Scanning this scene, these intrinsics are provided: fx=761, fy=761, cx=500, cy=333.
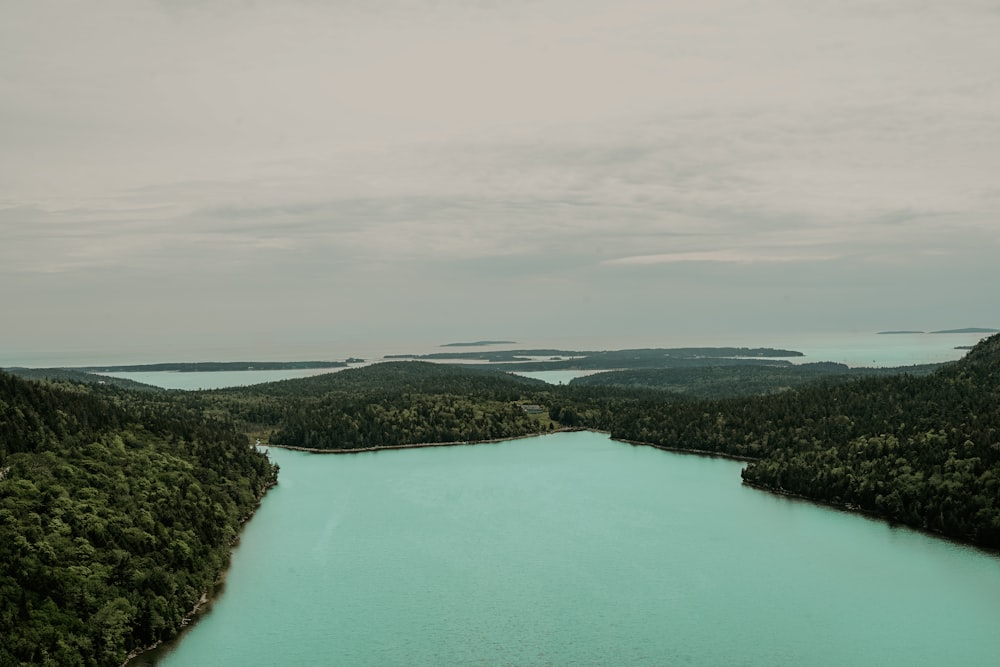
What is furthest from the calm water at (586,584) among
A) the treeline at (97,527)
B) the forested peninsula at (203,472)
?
the forested peninsula at (203,472)

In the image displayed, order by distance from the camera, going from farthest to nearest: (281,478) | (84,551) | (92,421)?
1. (281,478)
2. (92,421)
3. (84,551)

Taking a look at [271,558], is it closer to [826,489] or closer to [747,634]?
[747,634]

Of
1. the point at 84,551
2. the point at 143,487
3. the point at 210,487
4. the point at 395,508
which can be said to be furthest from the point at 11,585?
the point at 395,508

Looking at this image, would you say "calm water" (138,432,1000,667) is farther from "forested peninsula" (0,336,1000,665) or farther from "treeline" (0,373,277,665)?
"forested peninsula" (0,336,1000,665)

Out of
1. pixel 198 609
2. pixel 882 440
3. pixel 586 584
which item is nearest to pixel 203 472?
pixel 198 609

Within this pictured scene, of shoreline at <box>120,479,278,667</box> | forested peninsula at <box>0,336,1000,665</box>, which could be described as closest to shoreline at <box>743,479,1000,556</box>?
forested peninsula at <box>0,336,1000,665</box>

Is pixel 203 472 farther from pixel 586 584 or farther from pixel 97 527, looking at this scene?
pixel 586 584
